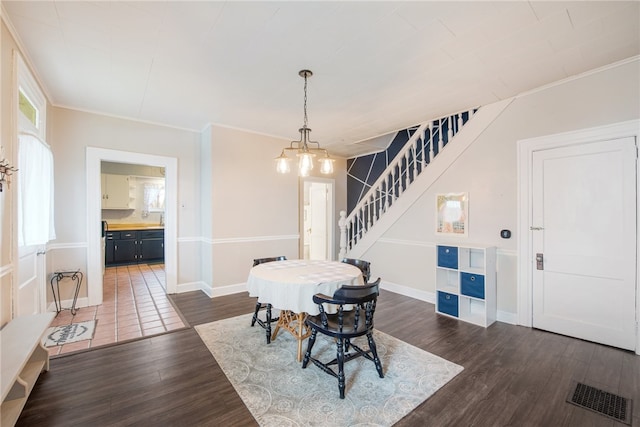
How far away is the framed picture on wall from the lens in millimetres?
3898

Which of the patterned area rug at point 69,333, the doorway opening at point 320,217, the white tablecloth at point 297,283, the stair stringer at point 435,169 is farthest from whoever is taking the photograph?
the doorway opening at point 320,217

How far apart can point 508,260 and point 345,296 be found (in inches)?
101

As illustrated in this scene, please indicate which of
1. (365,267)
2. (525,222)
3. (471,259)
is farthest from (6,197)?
(525,222)

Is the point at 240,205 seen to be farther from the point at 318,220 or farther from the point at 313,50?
the point at 313,50

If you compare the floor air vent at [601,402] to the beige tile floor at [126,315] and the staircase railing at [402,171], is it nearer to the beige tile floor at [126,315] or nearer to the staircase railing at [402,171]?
the staircase railing at [402,171]

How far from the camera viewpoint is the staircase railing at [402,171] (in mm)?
4266

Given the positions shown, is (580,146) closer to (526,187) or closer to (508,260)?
(526,187)

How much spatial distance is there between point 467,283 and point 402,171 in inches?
97.0

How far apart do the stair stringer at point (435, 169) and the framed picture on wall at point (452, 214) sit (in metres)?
0.35

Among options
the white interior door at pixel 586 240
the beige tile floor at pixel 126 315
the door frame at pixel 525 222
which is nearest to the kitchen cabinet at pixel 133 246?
the beige tile floor at pixel 126 315

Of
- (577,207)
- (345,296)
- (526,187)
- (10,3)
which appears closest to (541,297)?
(577,207)

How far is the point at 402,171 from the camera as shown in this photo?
532 centimetres

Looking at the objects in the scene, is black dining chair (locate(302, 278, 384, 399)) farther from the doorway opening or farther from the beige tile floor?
the doorway opening

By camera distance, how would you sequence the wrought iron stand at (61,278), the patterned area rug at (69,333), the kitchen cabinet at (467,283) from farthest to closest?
the wrought iron stand at (61,278), the kitchen cabinet at (467,283), the patterned area rug at (69,333)
